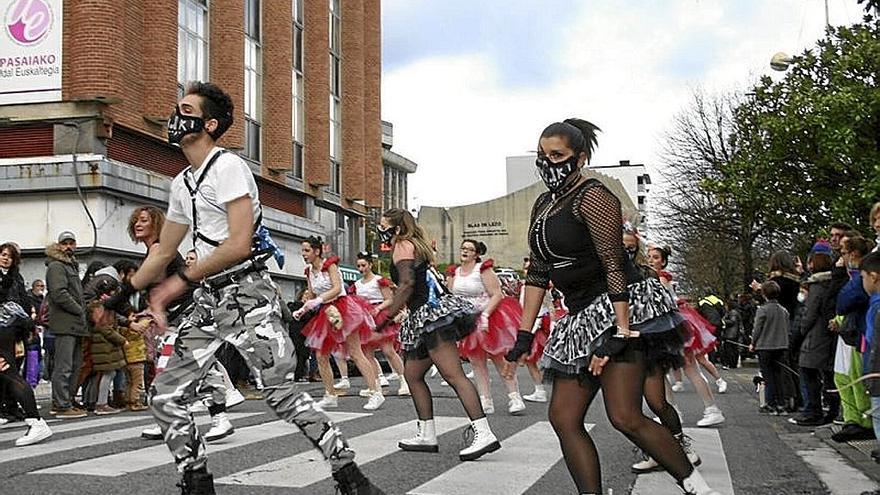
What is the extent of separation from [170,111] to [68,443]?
1661 cm

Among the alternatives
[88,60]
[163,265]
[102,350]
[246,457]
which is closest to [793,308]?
[246,457]

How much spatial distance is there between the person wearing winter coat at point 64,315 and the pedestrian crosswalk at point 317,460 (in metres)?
Result: 1.57

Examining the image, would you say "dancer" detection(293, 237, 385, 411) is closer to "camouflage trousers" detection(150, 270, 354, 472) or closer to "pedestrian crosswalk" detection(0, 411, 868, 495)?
"pedestrian crosswalk" detection(0, 411, 868, 495)

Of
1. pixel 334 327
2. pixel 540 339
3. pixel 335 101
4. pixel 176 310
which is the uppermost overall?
pixel 335 101

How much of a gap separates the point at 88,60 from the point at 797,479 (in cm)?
1823

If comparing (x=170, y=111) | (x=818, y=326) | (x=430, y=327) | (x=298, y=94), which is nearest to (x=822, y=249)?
(x=818, y=326)

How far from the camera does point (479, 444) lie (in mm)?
7406

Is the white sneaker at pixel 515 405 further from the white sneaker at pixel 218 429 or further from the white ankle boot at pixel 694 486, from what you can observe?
the white ankle boot at pixel 694 486

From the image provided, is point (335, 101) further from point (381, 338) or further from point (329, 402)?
point (329, 402)

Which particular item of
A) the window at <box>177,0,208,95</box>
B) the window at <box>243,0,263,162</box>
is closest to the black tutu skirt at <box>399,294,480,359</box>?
the window at <box>177,0,208,95</box>

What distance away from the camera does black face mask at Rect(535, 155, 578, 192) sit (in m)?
4.98

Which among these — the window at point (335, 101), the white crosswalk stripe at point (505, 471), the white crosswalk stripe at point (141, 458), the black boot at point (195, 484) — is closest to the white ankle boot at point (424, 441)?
the white crosswalk stripe at point (505, 471)

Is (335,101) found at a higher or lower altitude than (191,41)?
higher

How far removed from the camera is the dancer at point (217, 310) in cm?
493
